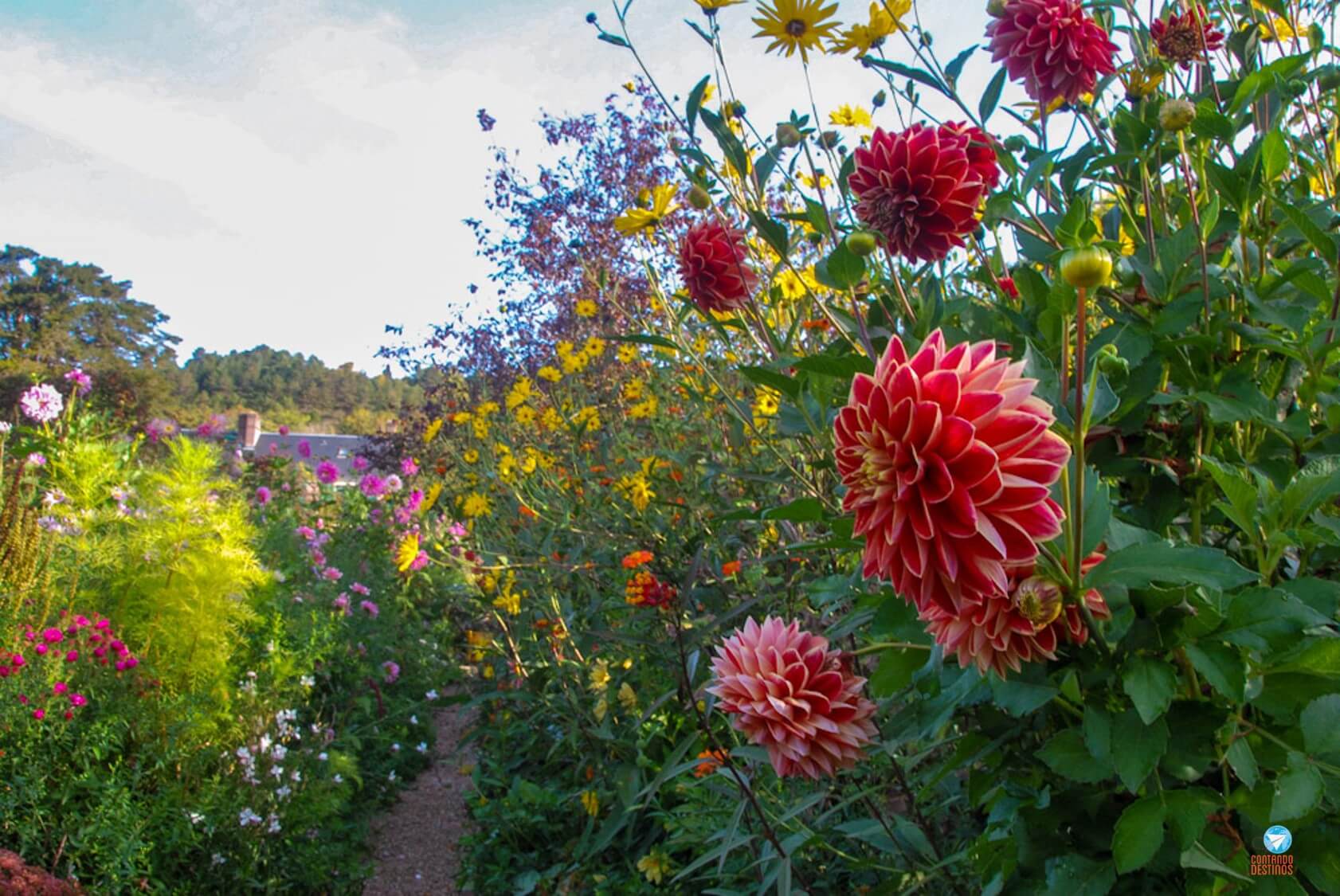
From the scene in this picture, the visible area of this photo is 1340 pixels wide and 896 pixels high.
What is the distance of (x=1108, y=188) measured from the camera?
1.17m

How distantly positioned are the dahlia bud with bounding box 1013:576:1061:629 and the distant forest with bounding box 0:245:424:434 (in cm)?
2650

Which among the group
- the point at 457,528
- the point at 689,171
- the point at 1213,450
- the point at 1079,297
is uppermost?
the point at 689,171

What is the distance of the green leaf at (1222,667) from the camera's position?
60 cm

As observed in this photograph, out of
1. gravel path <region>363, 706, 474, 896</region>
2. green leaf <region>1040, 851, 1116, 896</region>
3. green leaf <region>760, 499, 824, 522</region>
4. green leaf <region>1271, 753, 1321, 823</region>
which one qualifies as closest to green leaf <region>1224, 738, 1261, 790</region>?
green leaf <region>1271, 753, 1321, 823</region>

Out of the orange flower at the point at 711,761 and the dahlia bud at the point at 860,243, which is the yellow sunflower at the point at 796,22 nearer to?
the dahlia bud at the point at 860,243

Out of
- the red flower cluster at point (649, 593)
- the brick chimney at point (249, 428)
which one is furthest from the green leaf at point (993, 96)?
the brick chimney at point (249, 428)

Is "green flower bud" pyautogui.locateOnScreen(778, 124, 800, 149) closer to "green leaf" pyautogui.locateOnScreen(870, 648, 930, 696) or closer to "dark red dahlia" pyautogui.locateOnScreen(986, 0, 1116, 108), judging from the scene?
"dark red dahlia" pyautogui.locateOnScreen(986, 0, 1116, 108)

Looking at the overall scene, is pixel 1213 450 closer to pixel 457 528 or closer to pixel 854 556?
pixel 854 556

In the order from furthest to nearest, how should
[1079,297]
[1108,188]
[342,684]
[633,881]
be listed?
[342,684] → [633,881] → [1108,188] → [1079,297]

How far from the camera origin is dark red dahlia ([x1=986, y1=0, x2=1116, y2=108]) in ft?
3.58

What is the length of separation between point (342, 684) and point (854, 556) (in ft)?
10.3

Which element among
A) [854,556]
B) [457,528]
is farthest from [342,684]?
[854,556]

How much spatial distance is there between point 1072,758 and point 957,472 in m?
0.27

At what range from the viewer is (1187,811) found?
0.62 meters
